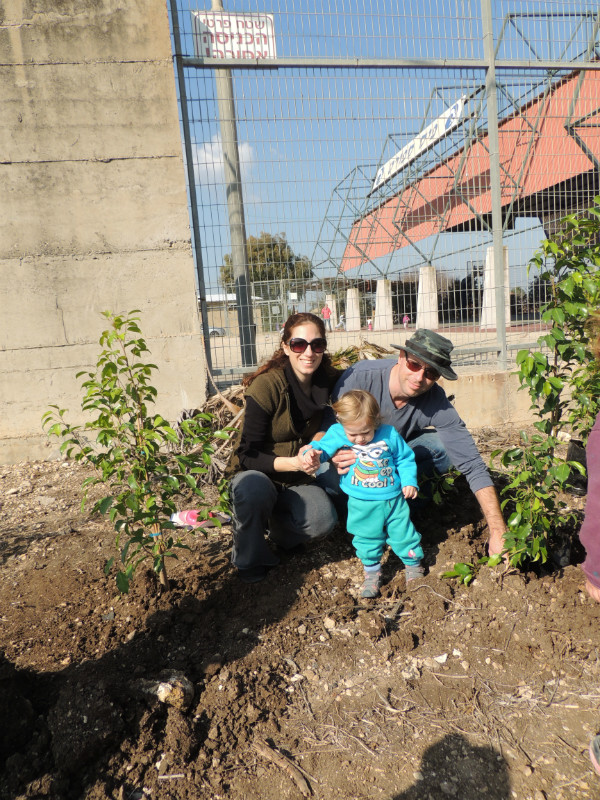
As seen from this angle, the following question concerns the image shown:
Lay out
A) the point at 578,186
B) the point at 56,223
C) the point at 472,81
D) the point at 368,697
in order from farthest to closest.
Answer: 1. the point at 578,186
2. the point at 472,81
3. the point at 56,223
4. the point at 368,697

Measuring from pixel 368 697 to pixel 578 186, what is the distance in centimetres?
572

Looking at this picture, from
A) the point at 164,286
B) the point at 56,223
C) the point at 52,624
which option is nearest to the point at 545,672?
the point at 52,624

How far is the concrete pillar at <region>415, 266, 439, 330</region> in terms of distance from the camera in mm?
5516

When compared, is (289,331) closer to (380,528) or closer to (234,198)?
(380,528)

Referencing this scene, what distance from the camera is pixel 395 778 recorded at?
5.76 ft

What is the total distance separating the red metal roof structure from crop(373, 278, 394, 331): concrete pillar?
12.6 inches

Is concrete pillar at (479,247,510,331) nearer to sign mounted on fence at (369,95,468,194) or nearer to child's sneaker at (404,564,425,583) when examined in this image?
sign mounted on fence at (369,95,468,194)

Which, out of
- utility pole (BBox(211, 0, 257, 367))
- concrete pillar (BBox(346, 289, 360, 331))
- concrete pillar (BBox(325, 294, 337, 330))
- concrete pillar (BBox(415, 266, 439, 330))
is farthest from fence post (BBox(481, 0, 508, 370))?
utility pole (BBox(211, 0, 257, 367))

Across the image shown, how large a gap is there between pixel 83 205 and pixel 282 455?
3091 millimetres

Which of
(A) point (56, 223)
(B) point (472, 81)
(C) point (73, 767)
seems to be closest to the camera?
(C) point (73, 767)

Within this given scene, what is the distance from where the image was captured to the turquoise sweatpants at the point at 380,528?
8.79 feet

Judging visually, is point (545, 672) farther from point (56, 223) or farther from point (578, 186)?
point (578, 186)

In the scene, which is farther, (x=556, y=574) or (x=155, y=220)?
(x=155, y=220)

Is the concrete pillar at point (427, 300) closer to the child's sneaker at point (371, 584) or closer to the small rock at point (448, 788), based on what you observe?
the child's sneaker at point (371, 584)
